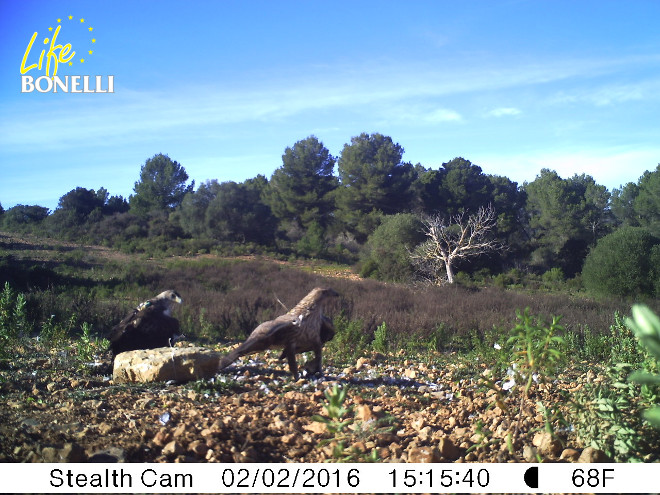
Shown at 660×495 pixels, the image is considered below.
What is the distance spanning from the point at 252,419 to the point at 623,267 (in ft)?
56.0

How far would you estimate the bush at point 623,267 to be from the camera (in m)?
17.4

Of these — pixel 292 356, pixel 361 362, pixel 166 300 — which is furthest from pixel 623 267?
pixel 166 300

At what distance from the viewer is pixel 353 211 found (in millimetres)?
34531

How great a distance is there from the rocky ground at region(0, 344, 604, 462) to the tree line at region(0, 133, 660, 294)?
19.1m

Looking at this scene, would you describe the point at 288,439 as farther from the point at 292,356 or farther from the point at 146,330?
the point at 146,330

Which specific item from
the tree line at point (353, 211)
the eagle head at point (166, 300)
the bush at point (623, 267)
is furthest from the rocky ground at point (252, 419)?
the tree line at point (353, 211)

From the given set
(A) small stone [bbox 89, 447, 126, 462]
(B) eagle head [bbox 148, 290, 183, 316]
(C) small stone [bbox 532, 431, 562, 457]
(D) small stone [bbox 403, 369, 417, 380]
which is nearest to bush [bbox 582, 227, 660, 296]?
(D) small stone [bbox 403, 369, 417, 380]

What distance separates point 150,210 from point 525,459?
35.1 m

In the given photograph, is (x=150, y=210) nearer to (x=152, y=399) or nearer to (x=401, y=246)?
(x=401, y=246)

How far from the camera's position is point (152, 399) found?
13.3ft

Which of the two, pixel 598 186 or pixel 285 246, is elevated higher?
pixel 598 186

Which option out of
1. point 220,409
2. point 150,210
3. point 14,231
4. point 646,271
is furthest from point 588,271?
point 14,231

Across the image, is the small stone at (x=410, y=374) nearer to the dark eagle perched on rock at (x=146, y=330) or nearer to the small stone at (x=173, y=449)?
the dark eagle perched on rock at (x=146, y=330)

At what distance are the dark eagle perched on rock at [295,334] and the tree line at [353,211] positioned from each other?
1870 cm
